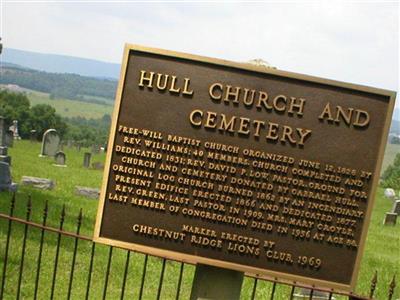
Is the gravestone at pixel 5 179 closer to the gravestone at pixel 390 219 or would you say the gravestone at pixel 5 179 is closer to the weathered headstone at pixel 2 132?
the weathered headstone at pixel 2 132

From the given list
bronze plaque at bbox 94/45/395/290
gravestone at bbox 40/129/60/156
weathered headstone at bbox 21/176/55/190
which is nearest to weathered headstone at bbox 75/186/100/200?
weathered headstone at bbox 21/176/55/190

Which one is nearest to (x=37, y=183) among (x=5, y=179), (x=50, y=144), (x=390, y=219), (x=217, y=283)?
(x=5, y=179)

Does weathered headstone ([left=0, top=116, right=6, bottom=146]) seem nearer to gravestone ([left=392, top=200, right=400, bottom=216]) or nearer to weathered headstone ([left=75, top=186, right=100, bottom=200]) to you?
weathered headstone ([left=75, top=186, right=100, bottom=200])

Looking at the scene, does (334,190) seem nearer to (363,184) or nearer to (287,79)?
(363,184)

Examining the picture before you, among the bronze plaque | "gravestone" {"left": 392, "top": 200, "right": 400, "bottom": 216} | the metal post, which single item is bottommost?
"gravestone" {"left": 392, "top": 200, "right": 400, "bottom": 216}

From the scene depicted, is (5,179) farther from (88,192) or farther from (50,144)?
(50,144)

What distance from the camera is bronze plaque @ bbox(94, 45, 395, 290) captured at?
5.91 metres

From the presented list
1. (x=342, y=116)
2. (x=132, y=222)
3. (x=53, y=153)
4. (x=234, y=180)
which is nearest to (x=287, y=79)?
(x=342, y=116)

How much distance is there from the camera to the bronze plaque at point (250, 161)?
591 cm

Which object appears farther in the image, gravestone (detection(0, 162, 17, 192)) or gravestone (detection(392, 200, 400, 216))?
gravestone (detection(392, 200, 400, 216))

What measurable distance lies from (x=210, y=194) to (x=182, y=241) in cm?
53

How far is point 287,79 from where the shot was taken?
5926 millimetres

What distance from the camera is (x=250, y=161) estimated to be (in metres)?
5.93

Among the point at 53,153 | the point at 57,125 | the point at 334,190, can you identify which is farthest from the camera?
the point at 57,125
